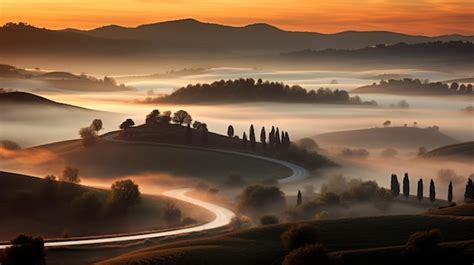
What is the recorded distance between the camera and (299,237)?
93875 mm

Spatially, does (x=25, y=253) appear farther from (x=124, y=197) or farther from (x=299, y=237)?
(x=124, y=197)

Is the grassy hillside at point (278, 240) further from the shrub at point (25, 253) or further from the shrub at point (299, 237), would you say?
the shrub at point (25, 253)

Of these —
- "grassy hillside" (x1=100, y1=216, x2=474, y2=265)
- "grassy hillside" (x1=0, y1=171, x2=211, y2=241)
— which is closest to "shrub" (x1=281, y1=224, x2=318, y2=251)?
"grassy hillside" (x1=100, y1=216, x2=474, y2=265)

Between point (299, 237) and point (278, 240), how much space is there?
7.29 metres

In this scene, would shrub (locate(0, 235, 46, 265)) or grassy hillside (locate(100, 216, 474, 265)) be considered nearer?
grassy hillside (locate(100, 216, 474, 265))

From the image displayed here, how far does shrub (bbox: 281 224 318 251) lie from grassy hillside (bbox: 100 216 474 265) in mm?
1126

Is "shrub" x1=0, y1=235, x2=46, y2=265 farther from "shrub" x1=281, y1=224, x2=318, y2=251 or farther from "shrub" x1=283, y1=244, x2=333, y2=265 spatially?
"shrub" x1=281, y1=224, x2=318, y2=251

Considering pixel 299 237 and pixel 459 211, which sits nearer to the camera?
pixel 299 237

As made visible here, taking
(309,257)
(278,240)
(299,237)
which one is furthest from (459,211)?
(309,257)

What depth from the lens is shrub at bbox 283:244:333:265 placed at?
84.2 metres

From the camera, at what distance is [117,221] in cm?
14600

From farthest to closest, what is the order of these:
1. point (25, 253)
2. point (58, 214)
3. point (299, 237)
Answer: point (58, 214) → point (299, 237) → point (25, 253)

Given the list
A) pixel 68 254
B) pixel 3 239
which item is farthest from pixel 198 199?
pixel 68 254

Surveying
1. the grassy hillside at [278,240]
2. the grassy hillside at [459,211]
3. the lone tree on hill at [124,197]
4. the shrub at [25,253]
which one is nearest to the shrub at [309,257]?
the grassy hillside at [278,240]
